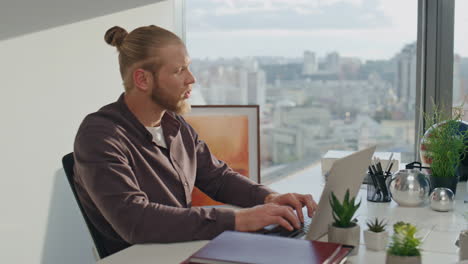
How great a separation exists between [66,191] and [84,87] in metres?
0.46

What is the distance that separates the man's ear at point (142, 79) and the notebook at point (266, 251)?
817 millimetres

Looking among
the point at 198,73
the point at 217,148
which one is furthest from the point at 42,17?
the point at 198,73

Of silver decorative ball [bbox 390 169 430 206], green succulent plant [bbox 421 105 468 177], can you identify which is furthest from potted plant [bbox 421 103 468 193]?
silver decorative ball [bbox 390 169 430 206]

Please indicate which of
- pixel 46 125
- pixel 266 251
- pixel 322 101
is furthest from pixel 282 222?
pixel 322 101

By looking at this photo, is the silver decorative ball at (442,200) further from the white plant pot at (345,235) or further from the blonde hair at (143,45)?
the blonde hair at (143,45)

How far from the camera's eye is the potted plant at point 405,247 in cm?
112

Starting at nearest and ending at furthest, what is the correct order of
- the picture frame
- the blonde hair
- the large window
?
the blonde hair < the picture frame < the large window

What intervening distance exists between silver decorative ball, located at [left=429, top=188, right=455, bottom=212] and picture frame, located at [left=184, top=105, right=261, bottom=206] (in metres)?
1.17

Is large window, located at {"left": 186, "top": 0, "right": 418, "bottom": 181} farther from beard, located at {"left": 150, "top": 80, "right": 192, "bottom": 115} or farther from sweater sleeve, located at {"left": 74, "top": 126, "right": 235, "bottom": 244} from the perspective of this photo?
sweater sleeve, located at {"left": 74, "top": 126, "right": 235, "bottom": 244}

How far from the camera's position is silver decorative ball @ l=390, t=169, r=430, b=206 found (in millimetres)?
1844

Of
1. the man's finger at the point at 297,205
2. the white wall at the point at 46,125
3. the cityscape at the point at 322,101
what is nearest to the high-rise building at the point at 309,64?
the cityscape at the point at 322,101

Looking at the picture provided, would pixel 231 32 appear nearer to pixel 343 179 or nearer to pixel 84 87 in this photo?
pixel 84 87

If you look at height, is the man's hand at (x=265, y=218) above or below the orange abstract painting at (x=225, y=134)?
below

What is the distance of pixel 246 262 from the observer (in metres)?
1.09
